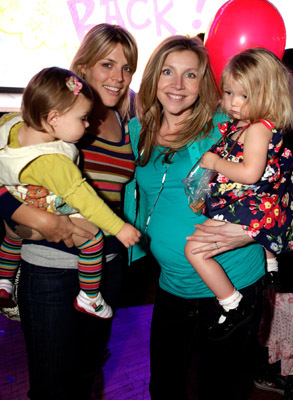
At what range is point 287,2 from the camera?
3434mm

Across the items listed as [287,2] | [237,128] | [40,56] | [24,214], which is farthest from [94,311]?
[287,2]

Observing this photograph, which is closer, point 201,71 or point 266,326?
point 201,71

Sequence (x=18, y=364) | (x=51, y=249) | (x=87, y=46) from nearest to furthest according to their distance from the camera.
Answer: (x=51, y=249)
(x=87, y=46)
(x=18, y=364)

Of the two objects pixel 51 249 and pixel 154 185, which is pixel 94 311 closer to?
pixel 51 249

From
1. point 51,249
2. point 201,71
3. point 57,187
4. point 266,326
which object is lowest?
point 266,326

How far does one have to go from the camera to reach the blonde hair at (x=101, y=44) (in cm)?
154

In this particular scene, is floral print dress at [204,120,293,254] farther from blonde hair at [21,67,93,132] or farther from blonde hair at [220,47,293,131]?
blonde hair at [21,67,93,132]

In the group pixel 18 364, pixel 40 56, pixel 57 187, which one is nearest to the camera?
pixel 57 187

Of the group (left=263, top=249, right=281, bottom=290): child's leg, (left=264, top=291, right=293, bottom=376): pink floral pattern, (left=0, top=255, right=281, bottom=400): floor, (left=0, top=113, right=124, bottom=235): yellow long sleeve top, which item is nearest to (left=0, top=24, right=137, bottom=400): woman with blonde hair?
(left=0, top=113, right=124, bottom=235): yellow long sleeve top

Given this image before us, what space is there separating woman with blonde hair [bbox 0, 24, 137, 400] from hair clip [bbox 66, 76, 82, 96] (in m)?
0.29

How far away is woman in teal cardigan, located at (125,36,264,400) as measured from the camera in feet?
5.10

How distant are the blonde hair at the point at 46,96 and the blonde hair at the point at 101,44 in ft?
1.11

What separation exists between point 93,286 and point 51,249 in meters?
0.23

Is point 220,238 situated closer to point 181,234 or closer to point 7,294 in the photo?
point 181,234
